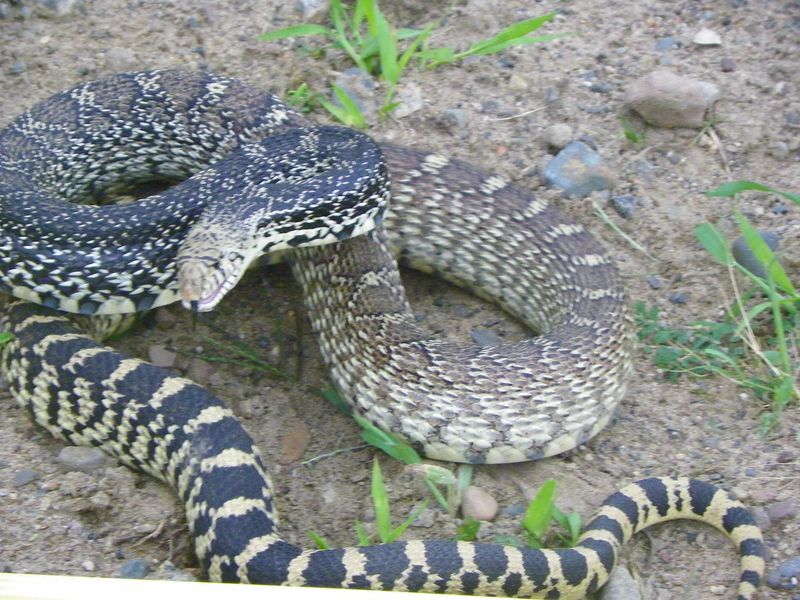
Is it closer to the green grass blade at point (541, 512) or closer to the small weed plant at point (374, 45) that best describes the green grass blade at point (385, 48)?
the small weed plant at point (374, 45)

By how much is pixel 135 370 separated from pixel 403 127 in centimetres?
248

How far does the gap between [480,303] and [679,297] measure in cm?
118

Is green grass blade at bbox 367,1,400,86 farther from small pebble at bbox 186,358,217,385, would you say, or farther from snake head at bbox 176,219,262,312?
small pebble at bbox 186,358,217,385

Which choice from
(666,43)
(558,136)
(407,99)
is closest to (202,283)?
(407,99)

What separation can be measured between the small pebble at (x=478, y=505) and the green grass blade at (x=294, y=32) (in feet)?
10.5

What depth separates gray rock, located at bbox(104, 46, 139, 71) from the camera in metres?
6.82

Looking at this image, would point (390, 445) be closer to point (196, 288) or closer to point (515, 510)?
point (515, 510)

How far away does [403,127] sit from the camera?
6691mm

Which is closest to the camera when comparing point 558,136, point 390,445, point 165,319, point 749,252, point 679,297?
point 390,445

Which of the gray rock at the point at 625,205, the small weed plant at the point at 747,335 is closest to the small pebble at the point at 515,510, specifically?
the small weed plant at the point at 747,335

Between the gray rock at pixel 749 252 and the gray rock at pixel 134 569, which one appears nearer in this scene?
the gray rock at pixel 134 569

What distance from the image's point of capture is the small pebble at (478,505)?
4.96 m

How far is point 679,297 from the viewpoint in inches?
242

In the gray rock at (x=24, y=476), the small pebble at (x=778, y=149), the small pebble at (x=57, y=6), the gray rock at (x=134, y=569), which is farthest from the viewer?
the small pebble at (x=57, y=6)
